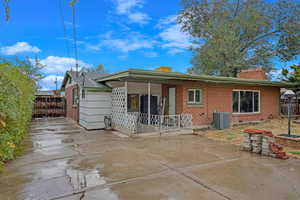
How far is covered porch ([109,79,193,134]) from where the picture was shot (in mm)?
8883

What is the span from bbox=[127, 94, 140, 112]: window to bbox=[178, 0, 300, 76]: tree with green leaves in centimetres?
1139

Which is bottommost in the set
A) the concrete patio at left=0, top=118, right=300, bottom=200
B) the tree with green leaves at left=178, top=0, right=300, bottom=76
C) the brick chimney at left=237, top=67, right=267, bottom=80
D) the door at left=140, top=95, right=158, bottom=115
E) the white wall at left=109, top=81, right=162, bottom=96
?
the concrete patio at left=0, top=118, right=300, bottom=200

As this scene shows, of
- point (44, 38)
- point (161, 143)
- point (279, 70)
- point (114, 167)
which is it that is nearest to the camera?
point (114, 167)

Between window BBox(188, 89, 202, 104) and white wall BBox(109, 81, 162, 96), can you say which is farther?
white wall BBox(109, 81, 162, 96)

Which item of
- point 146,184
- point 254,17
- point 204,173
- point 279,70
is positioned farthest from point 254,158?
point 279,70

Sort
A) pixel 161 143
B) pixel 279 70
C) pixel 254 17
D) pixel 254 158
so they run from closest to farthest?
pixel 254 158, pixel 161 143, pixel 254 17, pixel 279 70

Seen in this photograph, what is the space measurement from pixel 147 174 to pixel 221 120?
23.6ft

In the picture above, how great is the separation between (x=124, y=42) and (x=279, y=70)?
54.5 ft

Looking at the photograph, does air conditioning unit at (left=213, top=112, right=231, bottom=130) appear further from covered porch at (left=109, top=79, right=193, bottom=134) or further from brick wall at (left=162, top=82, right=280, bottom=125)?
covered porch at (left=109, top=79, right=193, bottom=134)

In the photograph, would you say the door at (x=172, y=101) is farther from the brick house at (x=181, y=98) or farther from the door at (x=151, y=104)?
the door at (x=151, y=104)

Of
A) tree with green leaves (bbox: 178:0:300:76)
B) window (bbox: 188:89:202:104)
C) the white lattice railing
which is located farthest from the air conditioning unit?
tree with green leaves (bbox: 178:0:300:76)

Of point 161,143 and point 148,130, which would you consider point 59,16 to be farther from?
point 161,143

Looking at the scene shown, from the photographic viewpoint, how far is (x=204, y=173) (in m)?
4.17

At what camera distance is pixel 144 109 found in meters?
11.0
